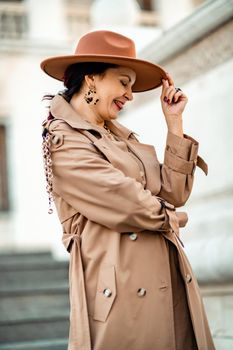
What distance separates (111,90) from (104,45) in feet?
0.57

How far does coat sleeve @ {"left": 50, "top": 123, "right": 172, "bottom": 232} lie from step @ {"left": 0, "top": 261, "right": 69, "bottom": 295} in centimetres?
516

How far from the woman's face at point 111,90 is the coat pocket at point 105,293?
1.97 feet

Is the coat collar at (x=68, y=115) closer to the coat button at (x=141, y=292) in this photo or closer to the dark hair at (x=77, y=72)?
the dark hair at (x=77, y=72)

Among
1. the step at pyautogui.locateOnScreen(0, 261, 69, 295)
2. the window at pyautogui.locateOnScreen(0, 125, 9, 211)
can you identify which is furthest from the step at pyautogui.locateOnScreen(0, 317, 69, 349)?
the window at pyautogui.locateOnScreen(0, 125, 9, 211)

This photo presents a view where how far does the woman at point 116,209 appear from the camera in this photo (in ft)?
10.0

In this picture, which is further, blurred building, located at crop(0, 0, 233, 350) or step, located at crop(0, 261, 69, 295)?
step, located at crop(0, 261, 69, 295)

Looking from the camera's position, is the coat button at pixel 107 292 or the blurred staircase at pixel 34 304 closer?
the coat button at pixel 107 292

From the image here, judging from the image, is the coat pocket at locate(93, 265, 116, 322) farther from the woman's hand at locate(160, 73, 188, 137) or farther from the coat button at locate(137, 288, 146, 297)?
the woman's hand at locate(160, 73, 188, 137)

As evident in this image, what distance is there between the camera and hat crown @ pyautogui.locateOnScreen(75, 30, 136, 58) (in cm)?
323

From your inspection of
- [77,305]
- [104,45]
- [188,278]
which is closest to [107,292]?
[77,305]

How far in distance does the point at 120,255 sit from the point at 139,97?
276 centimetres

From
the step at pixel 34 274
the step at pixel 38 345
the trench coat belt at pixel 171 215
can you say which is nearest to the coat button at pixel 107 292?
the trench coat belt at pixel 171 215

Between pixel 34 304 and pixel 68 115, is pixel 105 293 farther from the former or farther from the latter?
pixel 34 304

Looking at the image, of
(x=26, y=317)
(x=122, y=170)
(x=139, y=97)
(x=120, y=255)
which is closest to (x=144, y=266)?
(x=120, y=255)
